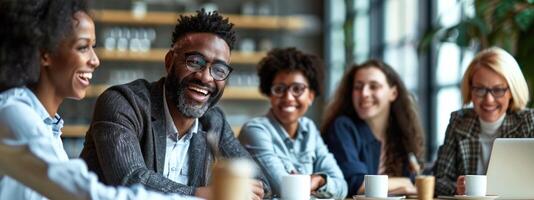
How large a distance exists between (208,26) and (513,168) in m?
0.99

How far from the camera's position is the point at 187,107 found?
2539 mm

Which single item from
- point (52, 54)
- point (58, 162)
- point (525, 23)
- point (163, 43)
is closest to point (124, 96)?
point (52, 54)

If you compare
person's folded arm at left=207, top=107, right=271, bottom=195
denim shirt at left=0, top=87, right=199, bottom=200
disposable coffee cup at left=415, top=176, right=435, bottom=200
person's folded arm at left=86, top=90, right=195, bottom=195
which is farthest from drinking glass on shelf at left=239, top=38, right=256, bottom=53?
denim shirt at left=0, top=87, right=199, bottom=200

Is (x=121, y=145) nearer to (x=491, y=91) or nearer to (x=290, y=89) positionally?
(x=290, y=89)

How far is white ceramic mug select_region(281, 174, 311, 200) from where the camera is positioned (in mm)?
2355

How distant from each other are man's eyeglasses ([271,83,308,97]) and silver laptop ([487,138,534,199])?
3.14 ft

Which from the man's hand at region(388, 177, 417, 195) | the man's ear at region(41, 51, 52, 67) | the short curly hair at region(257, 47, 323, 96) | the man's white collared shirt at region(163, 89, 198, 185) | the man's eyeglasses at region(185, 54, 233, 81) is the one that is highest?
the short curly hair at region(257, 47, 323, 96)

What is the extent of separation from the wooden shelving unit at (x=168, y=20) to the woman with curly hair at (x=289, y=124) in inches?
187

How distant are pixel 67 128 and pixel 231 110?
1655 millimetres

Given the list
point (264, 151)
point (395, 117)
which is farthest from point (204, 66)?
point (395, 117)

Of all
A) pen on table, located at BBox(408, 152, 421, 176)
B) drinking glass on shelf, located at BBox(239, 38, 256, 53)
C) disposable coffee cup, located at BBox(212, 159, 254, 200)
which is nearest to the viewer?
disposable coffee cup, located at BBox(212, 159, 254, 200)

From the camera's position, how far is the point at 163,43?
8.86 metres

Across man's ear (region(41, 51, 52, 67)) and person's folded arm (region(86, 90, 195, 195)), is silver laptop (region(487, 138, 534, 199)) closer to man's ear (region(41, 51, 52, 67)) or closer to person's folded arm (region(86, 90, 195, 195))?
person's folded arm (region(86, 90, 195, 195))

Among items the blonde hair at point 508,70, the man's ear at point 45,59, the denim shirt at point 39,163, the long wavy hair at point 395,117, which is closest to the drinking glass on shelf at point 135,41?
the long wavy hair at point 395,117
